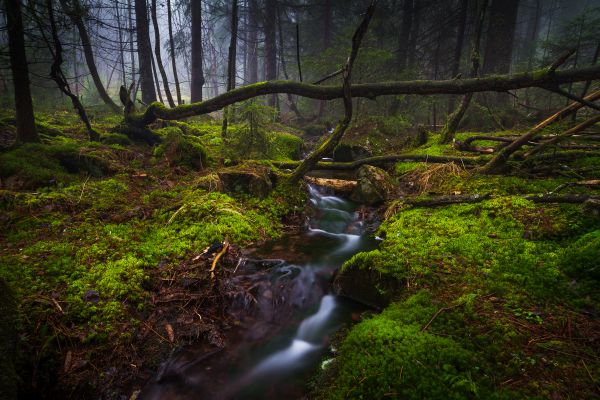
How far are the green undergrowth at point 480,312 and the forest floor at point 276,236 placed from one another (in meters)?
0.01

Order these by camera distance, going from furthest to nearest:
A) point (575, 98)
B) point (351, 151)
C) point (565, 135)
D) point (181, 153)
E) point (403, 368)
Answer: point (351, 151) → point (181, 153) → point (565, 135) → point (575, 98) → point (403, 368)

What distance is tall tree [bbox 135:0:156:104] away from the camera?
45.6 ft

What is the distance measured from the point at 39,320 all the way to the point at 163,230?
2.08m

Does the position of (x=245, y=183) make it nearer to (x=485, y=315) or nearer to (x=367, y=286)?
(x=367, y=286)

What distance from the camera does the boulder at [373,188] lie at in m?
6.85

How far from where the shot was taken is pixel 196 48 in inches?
639

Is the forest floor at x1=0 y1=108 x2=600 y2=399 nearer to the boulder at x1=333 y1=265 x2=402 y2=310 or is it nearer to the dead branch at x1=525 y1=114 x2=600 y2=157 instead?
the boulder at x1=333 y1=265 x2=402 y2=310

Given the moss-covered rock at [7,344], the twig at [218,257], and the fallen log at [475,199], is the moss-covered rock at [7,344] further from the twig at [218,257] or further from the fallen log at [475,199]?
the fallen log at [475,199]

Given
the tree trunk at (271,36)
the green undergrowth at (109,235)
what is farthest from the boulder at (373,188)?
the tree trunk at (271,36)

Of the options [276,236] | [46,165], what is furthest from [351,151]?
[46,165]

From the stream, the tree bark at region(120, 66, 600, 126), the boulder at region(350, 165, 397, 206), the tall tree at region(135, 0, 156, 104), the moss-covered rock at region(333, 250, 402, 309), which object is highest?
the tall tree at region(135, 0, 156, 104)

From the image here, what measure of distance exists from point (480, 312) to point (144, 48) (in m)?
16.5

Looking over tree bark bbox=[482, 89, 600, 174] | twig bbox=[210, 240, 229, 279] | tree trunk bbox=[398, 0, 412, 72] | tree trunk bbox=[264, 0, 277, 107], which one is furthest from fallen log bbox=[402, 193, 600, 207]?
tree trunk bbox=[264, 0, 277, 107]

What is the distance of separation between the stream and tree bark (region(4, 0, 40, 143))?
6.08 m
